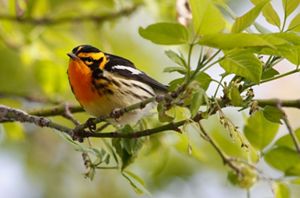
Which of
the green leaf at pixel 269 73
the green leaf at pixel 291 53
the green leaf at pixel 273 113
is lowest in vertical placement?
the green leaf at pixel 273 113

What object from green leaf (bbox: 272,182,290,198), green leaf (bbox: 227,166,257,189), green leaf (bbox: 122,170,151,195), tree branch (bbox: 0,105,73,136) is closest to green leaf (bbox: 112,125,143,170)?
green leaf (bbox: 122,170,151,195)

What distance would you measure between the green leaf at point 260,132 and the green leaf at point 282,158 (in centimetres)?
4

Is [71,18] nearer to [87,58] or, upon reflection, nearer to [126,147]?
[87,58]

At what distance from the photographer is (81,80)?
2.34 meters

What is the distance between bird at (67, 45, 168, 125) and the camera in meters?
2.27

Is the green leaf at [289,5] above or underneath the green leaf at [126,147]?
above

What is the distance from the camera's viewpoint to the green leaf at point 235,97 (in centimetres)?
162

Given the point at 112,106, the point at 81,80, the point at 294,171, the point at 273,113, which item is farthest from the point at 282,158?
the point at 81,80

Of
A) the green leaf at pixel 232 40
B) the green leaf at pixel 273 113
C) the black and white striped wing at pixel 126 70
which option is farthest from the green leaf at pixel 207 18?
the black and white striped wing at pixel 126 70

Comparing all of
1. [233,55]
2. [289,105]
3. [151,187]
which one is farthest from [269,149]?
[151,187]

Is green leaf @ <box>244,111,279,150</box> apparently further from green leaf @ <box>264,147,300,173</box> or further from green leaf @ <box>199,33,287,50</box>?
green leaf @ <box>199,33,287,50</box>

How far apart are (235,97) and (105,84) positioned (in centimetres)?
79

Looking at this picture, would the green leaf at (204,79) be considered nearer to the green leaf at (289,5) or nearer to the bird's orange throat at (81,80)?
the green leaf at (289,5)

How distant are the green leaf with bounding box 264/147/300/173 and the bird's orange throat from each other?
0.61 meters
